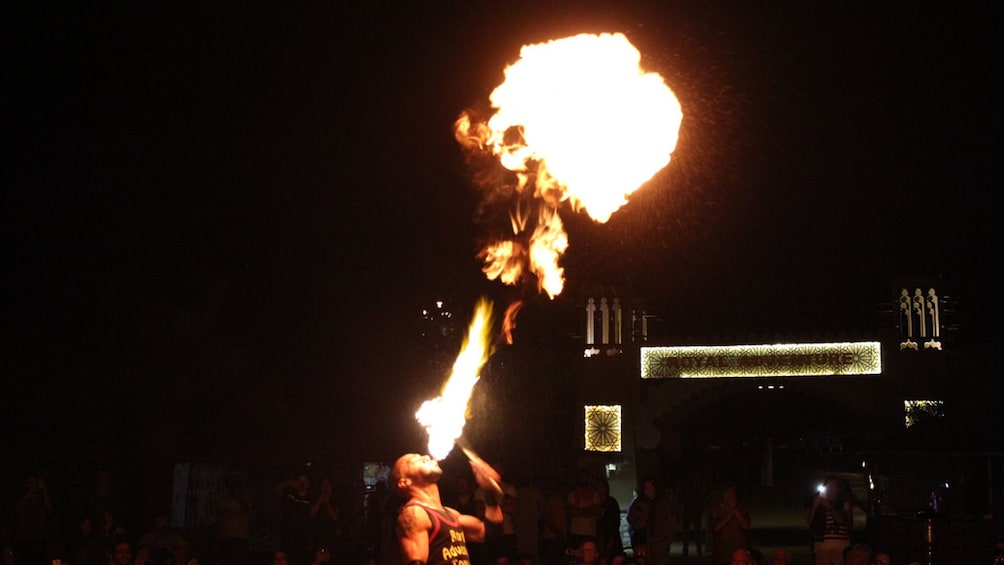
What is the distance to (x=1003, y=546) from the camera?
10922 millimetres

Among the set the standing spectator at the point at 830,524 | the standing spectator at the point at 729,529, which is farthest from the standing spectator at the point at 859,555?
the standing spectator at the point at 830,524

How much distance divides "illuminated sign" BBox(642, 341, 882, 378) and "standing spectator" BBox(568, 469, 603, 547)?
14.6 metres

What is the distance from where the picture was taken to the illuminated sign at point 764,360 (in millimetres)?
25328

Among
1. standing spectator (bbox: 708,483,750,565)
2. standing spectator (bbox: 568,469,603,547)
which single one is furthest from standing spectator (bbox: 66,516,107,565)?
standing spectator (bbox: 708,483,750,565)

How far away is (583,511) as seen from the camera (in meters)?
12.3

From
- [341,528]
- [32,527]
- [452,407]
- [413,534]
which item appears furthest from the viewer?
[341,528]

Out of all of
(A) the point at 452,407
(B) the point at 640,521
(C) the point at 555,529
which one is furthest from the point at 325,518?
(A) the point at 452,407

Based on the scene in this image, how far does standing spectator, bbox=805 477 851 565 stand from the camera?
11719 millimetres

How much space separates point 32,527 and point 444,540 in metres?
7.14

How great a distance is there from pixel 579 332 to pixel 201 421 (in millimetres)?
13580

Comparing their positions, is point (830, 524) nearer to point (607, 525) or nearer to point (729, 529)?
point (729, 529)

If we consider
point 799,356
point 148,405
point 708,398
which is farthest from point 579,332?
point 148,405

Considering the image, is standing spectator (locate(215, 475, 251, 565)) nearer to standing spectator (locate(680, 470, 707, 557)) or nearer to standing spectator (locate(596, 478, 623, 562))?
standing spectator (locate(596, 478, 623, 562))

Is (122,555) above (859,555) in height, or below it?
below
